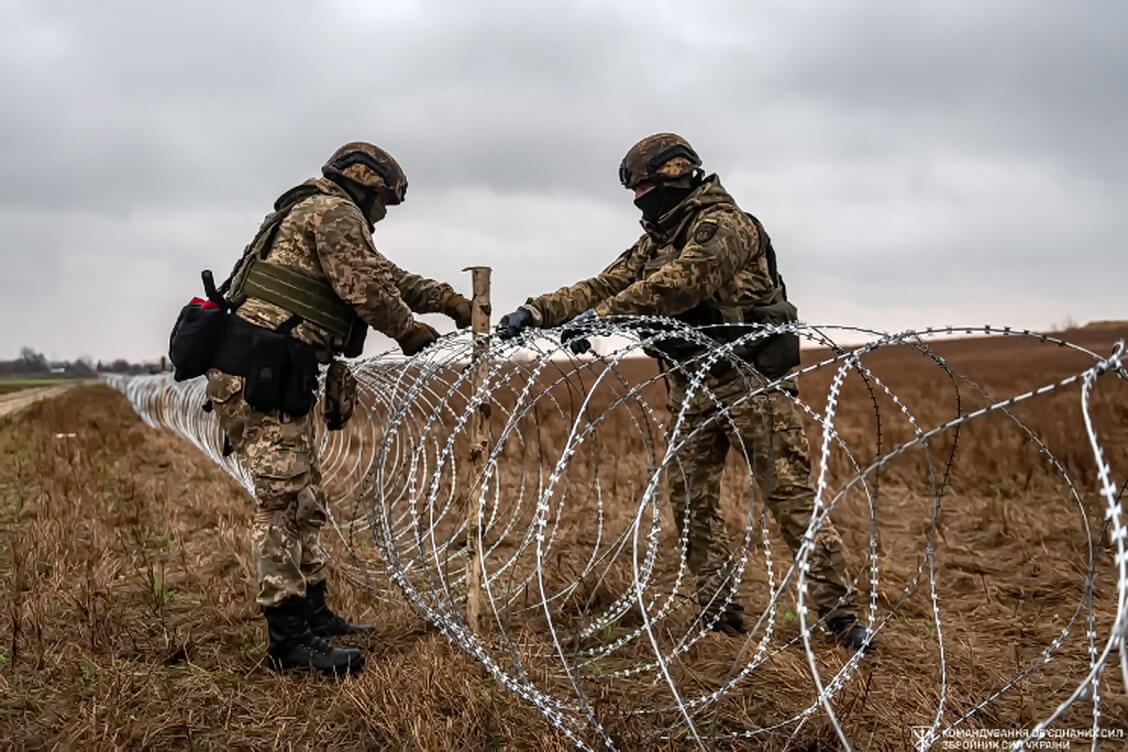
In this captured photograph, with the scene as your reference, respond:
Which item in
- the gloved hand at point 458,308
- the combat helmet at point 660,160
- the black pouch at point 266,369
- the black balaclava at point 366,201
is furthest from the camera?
the gloved hand at point 458,308

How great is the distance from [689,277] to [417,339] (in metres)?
1.30

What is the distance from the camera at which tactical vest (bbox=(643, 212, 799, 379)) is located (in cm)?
396

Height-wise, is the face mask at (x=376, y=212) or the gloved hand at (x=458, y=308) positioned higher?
the face mask at (x=376, y=212)

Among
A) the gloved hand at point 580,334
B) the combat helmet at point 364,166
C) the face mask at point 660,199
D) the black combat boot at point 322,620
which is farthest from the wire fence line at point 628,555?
the combat helmet at point 364,166

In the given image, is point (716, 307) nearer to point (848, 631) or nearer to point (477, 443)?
point (477, 443)

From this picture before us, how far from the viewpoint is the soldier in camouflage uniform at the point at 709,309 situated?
3.75 m

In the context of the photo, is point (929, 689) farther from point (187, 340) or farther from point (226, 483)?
point (226, 483)

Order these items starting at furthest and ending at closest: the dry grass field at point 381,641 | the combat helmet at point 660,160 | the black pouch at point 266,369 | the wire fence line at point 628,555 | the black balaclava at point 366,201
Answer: the combat helmet at point 660,160, the black balaclava at point 366,201, the black pouch at point 266,369, the dry grass field at point 381,641, the wire fence line at point 628,555

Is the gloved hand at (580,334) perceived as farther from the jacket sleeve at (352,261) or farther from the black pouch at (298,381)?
the black pouch at (298,381)

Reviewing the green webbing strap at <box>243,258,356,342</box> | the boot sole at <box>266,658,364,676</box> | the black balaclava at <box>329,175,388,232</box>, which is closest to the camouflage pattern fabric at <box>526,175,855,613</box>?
the black balaclava at <box>329,175,388,232</box>

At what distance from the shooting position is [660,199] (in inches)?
164

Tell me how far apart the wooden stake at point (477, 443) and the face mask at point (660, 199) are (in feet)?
2.75

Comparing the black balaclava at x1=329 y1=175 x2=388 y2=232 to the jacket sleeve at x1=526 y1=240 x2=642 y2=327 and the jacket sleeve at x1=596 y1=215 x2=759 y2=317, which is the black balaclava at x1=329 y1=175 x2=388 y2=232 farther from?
the jacket sleeve at x1=596 y1=215 x2=759 y2=317

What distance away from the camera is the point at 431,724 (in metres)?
2.90
